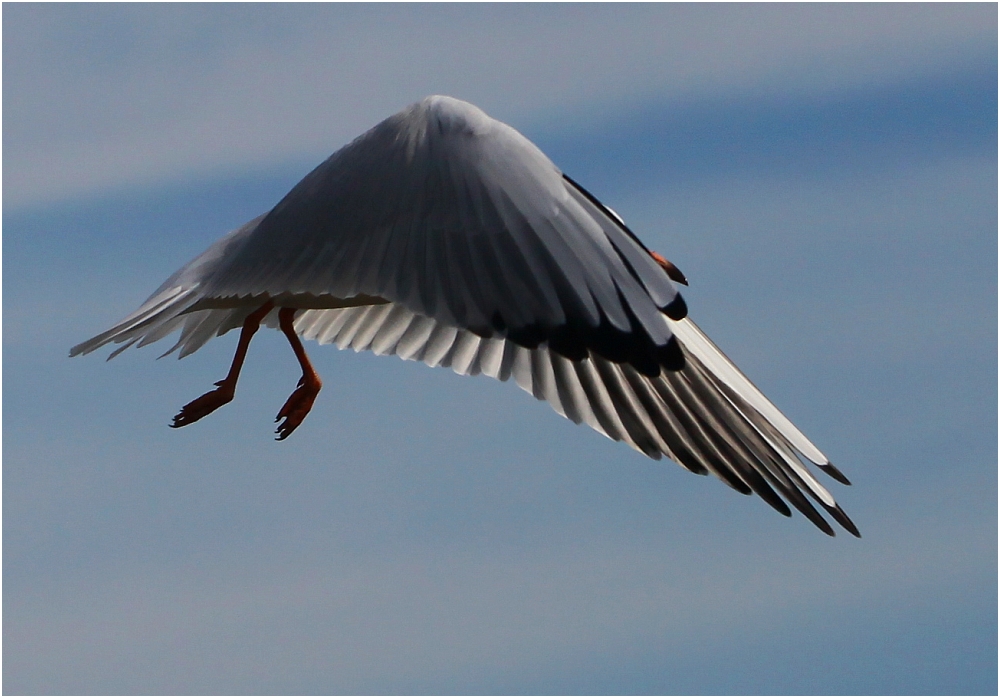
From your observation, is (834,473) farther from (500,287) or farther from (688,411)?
(500,287)

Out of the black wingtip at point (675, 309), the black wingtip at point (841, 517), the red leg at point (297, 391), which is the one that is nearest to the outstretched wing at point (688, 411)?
the black wingtip at point (841, 517)

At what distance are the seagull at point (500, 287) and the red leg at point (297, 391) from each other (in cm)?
1

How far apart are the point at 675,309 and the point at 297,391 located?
3758mm

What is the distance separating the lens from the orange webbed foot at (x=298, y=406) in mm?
11062

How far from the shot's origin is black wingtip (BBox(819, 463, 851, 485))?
10539 millimetres

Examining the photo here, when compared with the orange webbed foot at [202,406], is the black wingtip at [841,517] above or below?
below

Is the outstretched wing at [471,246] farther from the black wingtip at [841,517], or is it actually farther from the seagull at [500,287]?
the black wingtip at [841,517]

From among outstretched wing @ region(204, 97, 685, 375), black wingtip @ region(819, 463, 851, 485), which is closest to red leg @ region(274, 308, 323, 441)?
outstretched wing @ region(204, 97, 685, 375)

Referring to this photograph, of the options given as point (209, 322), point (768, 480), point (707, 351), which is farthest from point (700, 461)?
point (209, 322)

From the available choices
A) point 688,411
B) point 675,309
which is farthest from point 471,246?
point 688,411

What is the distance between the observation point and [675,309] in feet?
27.1

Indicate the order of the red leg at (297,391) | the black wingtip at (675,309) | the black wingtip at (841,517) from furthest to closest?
the red leg at (297,391)
the black wingtip at (841,517)
the black wingtip at (675,309)

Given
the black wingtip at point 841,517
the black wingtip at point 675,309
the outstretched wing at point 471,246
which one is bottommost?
the black wingtip at point 841,517

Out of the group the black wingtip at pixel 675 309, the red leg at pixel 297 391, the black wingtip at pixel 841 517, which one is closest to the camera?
the black wingtip at pixel 675 309
